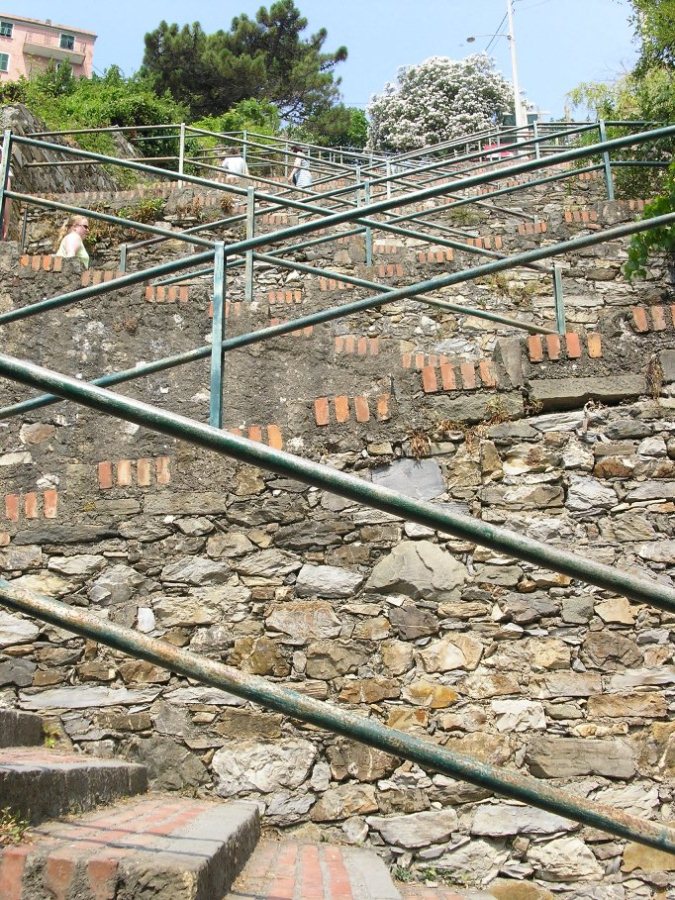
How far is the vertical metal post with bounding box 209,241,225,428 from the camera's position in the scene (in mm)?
2277

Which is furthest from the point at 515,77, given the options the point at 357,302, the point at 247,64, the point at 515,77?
the point at 357,302

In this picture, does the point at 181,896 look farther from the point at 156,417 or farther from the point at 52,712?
the point at 52,712

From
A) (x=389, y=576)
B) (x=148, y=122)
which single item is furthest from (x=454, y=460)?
(x=148, y=122)

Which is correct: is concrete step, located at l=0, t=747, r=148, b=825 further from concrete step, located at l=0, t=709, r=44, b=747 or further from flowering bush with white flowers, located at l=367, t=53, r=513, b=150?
flowering bush with white flowers, located at l=367, t=53, r=513, b=150

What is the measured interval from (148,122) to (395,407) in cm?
1453

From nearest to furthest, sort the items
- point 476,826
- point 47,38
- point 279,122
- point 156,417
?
1. point 156,417
2. point 476,826
3. point 279,122
4. point 47,38

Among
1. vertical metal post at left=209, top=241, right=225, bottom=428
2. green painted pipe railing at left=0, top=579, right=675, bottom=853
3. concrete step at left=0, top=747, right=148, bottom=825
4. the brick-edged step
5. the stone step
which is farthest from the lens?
the stone step

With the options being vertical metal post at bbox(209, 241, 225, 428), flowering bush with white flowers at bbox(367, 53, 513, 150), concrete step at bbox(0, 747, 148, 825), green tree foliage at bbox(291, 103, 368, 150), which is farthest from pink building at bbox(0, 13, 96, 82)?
concrete step at bbox(0, 747, 148, 825)

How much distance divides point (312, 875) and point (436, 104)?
2365 centimetres

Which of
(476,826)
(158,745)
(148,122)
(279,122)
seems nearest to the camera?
(476,826)

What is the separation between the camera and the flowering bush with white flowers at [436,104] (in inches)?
873

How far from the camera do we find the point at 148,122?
15664mm

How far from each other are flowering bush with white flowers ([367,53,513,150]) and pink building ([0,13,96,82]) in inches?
849

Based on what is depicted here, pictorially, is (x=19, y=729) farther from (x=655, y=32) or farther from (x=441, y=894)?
(x=655, y=32)
